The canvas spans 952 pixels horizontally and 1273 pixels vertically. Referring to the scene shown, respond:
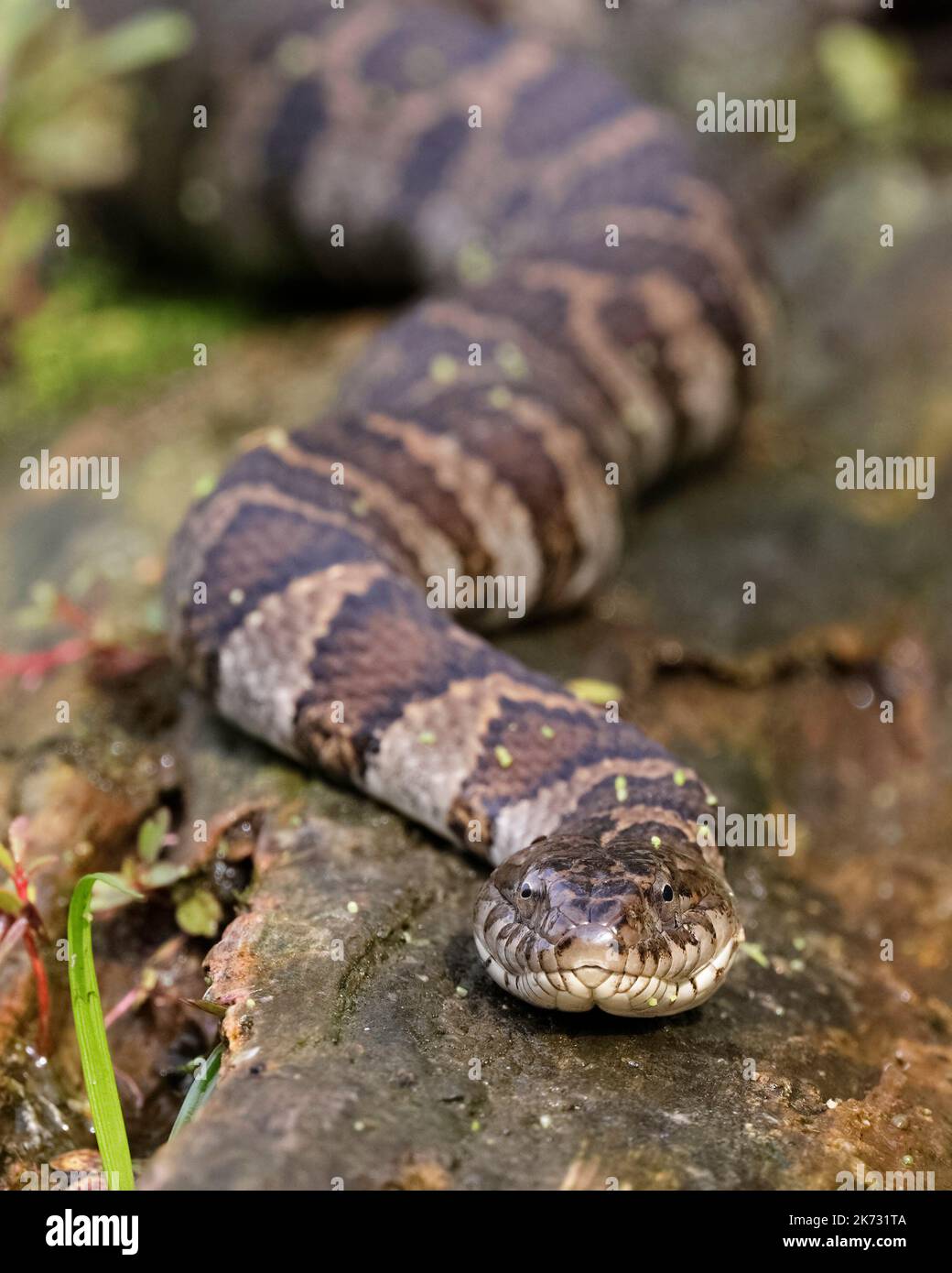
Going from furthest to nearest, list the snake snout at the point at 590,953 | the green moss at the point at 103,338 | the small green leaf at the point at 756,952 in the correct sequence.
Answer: the green moss at the point at 103,338
the small green leaf at the point at 756,952
the snake snout at the point at 590,953

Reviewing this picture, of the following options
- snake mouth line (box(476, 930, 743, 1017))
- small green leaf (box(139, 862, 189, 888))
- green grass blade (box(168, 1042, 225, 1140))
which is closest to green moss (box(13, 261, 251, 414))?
small green leaf (box(139, 862, 189, 888))

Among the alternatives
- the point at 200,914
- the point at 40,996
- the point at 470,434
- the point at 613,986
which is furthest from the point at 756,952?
the point at 470,434

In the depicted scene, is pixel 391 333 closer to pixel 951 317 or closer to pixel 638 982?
pixel 951 317

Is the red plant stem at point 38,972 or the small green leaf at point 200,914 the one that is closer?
the red plant stem at point 38,972

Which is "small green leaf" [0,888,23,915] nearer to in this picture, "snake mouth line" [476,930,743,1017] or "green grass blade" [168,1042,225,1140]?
"green grass blade" [168,1042,225,1140]

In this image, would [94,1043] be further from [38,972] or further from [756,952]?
[756,952]

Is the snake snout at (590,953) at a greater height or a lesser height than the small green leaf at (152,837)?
lesser

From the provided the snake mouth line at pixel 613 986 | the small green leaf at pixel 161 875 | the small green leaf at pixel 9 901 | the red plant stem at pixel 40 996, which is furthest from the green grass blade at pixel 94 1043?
the snake mouth line at pixel 613 986

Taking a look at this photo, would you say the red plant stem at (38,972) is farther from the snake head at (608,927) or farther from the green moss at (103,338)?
the green moss at (103,338)
